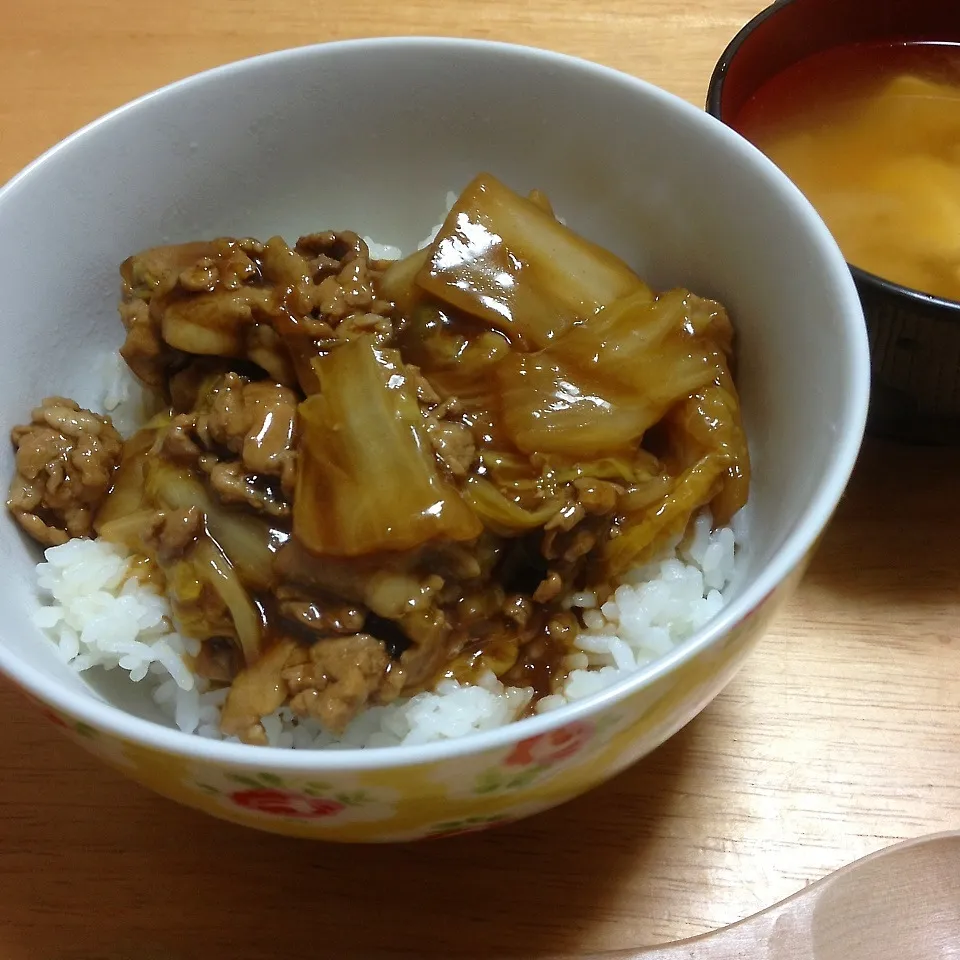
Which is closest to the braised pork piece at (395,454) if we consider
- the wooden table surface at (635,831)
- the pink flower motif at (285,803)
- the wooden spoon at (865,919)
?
the pink flower motif at (285,803)

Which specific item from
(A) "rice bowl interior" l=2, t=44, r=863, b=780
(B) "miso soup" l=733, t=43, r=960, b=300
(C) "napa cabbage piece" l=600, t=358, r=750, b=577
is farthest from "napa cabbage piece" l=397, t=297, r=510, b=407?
(B) "miso soup" l=733, t=43, r=960, b=300

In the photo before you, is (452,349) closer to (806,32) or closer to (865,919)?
(865,919)

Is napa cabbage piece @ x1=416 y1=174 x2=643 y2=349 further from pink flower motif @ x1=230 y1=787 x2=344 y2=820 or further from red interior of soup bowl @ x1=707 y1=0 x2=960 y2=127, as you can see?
pink flower motif @ x1=230 y1=787 x2=344 y2=820

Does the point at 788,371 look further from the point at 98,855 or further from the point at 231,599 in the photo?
the point at 98,855

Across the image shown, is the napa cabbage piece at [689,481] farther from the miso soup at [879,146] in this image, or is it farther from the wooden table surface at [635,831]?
the miso soup at [879,146]

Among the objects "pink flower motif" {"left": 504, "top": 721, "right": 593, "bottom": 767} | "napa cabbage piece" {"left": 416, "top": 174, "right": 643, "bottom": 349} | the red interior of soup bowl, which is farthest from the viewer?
the red interior of soup bowl
